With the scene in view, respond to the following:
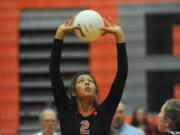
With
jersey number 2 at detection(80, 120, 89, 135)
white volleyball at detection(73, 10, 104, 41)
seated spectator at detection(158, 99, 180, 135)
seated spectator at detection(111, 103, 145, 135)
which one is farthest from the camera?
seated spectator at detection(111, 103, 145, 135)

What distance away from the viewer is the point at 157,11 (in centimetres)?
1042

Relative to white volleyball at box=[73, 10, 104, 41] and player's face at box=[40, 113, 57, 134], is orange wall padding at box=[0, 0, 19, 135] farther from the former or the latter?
white volleyball at box=[73, 10, 104, 41]

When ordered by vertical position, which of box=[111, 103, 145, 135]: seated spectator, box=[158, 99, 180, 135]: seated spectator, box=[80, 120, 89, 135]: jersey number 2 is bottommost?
box=[111, 103, 145, 135]: seated spectator

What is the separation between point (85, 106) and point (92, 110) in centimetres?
8

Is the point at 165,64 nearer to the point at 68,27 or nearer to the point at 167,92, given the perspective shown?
the point at 167,92

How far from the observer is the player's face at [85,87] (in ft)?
11.4

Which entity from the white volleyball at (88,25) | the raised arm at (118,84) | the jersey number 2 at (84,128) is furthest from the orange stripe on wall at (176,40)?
the jersey number 2 at (84,128)

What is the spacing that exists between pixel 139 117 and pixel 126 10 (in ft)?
13.0

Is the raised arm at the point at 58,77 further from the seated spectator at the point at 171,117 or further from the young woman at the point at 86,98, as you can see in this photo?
the seated spectator at the point at 171,117

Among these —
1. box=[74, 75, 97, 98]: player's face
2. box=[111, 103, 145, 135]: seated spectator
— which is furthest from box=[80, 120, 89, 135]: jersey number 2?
box=[111, 103, 145, 135]: seated spectator

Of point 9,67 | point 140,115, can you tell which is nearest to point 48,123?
point 140,115

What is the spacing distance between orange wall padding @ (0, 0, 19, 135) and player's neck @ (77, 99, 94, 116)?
6.89 m

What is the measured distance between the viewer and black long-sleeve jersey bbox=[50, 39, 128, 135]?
3.36 m

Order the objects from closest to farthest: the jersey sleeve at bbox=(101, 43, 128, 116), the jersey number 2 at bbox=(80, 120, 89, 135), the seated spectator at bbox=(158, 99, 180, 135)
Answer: the seated spectator at bbox=(158, 99, 180, 135) → the jersey number 2 at bbox=(80, 120, 89, 135) → the jersey sleeve at bbox=(101, 43, 128, 116)
